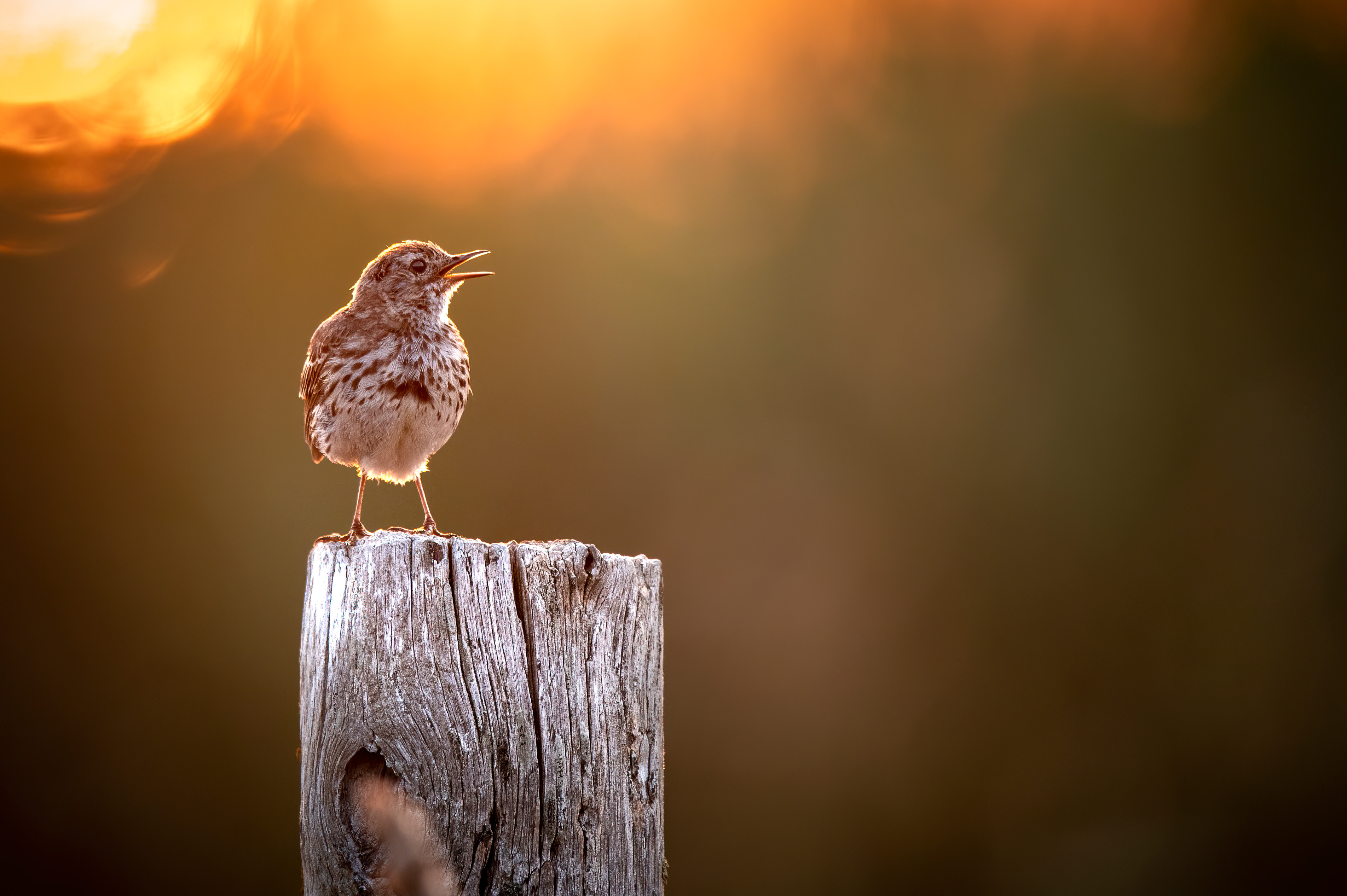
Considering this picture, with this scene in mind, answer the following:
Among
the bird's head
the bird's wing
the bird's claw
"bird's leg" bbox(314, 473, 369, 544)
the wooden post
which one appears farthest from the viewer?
the bird's head

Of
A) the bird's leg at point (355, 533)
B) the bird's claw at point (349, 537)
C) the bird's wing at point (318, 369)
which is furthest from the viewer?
the bird's wing at point (318, 369)

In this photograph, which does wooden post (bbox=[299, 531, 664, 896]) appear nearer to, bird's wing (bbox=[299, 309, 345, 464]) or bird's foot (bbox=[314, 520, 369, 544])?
bird's foot (bbox=[314, 520, 369, 544])

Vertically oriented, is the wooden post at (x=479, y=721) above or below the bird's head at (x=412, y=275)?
below

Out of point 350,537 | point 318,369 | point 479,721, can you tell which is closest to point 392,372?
point 318,369

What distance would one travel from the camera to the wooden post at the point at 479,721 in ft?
8.49

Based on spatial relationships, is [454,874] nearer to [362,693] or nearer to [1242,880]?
[362,693]

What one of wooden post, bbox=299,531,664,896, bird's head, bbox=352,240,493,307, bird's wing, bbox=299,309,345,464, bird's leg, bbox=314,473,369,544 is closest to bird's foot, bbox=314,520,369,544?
bird's leg, bbox=314,473,369,544

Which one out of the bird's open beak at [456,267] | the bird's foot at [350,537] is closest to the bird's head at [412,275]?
the bird's open beak at [456,267]

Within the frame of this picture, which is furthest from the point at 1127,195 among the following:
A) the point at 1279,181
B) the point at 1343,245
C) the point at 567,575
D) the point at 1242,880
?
the point at 567,575

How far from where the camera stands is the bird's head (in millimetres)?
4973

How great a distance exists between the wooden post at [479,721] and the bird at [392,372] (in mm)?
1771

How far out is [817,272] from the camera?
10.3m

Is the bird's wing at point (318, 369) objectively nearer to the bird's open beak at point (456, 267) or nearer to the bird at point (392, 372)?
the bird at point (392, 372)

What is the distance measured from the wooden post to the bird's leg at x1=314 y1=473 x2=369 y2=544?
279mm
